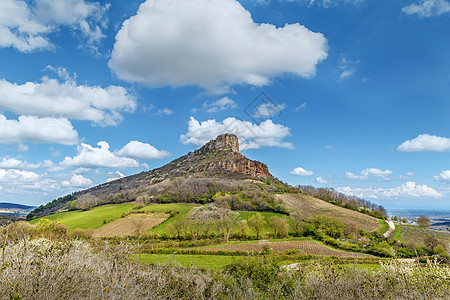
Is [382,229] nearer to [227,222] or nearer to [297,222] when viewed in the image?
[297,222]

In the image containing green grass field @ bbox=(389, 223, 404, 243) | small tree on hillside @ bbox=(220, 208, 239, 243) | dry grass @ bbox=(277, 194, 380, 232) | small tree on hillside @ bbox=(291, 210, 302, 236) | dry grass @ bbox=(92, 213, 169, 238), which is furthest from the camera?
dry grass @ bbox=(277, 194, 380, 232)

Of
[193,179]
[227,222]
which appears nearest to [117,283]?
[227,222]

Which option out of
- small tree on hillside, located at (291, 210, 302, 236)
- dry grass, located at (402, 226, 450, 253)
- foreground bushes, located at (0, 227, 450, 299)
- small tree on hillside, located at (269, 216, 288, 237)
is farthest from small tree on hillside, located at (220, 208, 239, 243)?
dry grass, located at (402, 226, 450, 253)

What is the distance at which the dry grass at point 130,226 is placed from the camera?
49969 mm

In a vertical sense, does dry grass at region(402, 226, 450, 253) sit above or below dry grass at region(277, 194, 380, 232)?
below

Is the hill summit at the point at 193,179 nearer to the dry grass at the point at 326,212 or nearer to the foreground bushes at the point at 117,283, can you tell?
the dry grass at the point at 326,212

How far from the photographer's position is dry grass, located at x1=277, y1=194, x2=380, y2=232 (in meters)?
64.8

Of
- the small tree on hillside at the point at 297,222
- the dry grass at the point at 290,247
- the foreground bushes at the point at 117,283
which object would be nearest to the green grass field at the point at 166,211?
the dry grass at the point at 290,247

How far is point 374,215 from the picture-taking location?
79.3 metres

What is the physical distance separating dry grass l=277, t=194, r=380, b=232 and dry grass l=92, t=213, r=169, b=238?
121ft

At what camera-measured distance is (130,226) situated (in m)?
54.8

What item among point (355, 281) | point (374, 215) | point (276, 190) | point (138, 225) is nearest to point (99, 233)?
point (138, 225)

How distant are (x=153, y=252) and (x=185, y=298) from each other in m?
29.4

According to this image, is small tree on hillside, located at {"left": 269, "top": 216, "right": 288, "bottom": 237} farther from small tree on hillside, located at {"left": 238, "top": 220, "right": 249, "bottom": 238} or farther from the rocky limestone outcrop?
the rocky limestone outcrop
